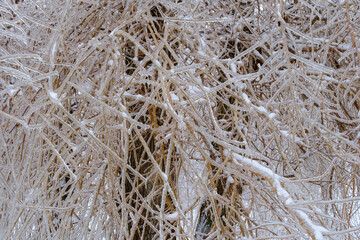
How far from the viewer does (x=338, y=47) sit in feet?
8.88

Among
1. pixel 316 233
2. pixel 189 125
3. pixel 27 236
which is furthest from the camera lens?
pixel 27 236

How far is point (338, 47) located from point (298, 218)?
1.91m

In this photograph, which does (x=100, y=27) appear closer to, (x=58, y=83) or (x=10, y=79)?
(x=58, y=83)

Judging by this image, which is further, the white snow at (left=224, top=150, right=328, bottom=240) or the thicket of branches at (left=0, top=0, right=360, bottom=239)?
the thicket of branches at (left=0, top=0, right=360, bottom=239)

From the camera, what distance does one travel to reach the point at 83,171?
226 cm

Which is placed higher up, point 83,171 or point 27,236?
point 83,171

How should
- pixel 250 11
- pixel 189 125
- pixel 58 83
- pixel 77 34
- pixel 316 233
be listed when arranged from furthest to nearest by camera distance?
pixel 250 11 < pixel 77 34 < pixel 58 83 < pixel 189 125 < pixel 316 233

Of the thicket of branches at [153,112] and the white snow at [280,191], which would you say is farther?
the thicket of branches at [153,112]

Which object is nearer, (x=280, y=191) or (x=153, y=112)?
(x=280, y=191)

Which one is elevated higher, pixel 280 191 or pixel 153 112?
pixel 280 191

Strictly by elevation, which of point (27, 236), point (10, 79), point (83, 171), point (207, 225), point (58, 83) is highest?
point (58, 83)

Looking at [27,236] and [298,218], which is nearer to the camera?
[298,218]

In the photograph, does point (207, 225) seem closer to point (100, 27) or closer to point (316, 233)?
point (100, 27)

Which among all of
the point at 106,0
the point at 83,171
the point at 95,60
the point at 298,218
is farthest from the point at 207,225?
the point at 298,218
